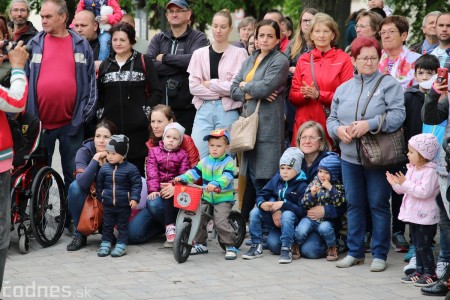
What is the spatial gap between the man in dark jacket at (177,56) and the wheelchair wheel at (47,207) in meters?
1.58

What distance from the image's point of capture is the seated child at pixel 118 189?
8688 mm

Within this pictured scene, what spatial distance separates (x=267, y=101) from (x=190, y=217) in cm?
137

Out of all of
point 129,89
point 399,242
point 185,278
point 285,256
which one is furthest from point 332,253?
point 129,89

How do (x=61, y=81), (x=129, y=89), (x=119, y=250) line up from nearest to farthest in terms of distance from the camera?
(x=119, y=250)
(x=61, y=81)
(x=129, y=89)

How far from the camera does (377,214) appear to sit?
808cm

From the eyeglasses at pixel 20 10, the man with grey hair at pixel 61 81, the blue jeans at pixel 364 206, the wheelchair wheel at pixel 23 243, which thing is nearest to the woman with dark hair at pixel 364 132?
the blue jeans at pixel 364 206

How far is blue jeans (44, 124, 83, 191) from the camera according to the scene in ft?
31.3

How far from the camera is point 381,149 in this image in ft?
25.8

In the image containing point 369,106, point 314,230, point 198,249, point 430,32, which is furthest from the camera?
point 430,32

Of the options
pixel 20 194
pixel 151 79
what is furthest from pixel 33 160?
pixel 151 79

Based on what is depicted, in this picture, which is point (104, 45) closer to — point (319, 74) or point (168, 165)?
point (168, 165)

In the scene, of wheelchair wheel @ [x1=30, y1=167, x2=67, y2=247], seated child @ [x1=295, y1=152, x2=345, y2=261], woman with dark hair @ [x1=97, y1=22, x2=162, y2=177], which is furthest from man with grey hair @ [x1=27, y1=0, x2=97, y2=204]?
seated child @ [x1=295, y1=152, x2=345, y2=261]

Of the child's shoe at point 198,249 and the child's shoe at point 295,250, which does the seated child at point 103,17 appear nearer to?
the child's shoe at point 198,249

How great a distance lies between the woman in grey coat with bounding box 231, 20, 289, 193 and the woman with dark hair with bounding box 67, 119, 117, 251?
1326 mm
